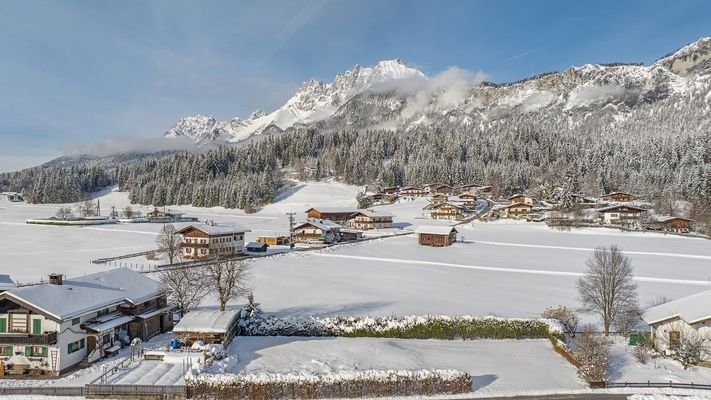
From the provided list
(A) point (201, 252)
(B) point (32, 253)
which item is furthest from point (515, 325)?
(B) point (32, 253)

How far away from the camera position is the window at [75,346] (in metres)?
24.6

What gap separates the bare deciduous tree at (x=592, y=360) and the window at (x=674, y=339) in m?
5.45

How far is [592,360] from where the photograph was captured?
23.5 m

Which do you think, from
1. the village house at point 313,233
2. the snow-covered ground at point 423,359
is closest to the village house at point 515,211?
the village house at point 313,233

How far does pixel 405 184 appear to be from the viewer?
548ft

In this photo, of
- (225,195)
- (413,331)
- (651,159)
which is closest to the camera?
(413,331)

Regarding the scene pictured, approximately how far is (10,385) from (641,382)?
1266 inches

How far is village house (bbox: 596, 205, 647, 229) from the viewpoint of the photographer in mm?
99000

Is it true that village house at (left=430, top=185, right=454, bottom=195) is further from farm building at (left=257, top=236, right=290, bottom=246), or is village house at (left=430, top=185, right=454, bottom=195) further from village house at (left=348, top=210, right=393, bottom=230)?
farm building at (left=257, top=236, right=290, bottom=246)

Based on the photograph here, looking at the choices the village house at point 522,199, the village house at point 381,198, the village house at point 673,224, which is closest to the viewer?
the village house at point 673,224

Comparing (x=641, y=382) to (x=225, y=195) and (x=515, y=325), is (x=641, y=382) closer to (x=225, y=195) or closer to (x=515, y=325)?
(x=515, y=325)

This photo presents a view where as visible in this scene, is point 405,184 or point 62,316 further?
point 405,184

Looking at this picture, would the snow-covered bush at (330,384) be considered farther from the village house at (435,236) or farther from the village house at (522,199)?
the village house at (522,199)

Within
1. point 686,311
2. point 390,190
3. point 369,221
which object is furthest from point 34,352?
point 390,190
